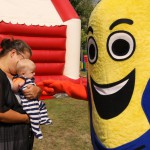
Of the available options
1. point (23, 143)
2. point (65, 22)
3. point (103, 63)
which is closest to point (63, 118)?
point (65, 22)

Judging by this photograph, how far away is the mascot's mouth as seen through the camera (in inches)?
63.9

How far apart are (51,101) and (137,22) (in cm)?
434

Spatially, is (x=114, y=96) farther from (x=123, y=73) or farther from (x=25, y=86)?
(x=25, y=86)

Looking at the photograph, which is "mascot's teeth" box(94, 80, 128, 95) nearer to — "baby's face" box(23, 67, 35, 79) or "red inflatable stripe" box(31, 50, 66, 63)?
"baby's face" box(23, 67, 35, 79)

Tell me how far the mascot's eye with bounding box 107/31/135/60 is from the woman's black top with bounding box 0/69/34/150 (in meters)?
0.56

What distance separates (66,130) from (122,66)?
2494mm

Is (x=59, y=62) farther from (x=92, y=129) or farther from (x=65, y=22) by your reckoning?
(x=92, y=129)

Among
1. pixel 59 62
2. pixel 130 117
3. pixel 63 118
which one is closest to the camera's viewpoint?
pixel 130 117

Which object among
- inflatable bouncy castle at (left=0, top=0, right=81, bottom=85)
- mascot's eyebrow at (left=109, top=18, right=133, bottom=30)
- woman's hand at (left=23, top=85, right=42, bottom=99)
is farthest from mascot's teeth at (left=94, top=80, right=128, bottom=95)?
inflatable bouncy castle at (left=0, top=0, right=81, bottom=85)

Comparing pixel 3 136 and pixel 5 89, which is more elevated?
pixel 5 89

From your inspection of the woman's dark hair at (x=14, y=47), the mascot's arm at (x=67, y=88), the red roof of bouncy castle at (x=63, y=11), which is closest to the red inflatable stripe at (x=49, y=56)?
the red roof of bouncy castle at (x=63, y=11)

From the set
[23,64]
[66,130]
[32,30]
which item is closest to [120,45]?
[23,64]

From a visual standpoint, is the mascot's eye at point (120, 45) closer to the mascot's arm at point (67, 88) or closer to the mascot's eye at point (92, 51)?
the mascot's eye at point (92, 51)

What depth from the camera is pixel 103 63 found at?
1.67 m
